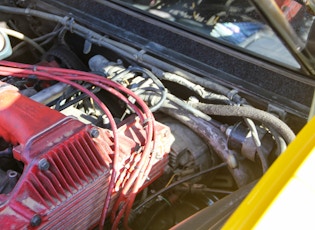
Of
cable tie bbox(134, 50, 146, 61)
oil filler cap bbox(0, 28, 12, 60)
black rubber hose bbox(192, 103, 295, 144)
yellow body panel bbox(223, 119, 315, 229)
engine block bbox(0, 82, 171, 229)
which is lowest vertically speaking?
engine block bbox(0, 82, 171, 229)

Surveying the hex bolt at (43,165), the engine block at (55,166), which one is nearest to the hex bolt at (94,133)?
the engine block at (55,166)

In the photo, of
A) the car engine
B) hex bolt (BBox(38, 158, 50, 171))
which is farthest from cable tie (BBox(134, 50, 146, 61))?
hex bolt (BBox(38, 158, 50, 171))

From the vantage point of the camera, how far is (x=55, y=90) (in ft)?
6.04

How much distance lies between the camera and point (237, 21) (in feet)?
6.04

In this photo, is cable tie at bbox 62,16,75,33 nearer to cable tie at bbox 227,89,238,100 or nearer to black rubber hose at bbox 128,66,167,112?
black rubber hose at bbox 128,66,167,112

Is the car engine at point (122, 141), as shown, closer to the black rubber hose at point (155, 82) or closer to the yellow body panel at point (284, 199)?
the black rubber hose at point (155, 82)

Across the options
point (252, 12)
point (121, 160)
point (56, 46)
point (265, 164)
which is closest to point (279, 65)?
point (252, 12)

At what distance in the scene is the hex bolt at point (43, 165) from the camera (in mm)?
1341

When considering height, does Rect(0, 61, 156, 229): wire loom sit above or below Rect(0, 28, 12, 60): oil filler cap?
below

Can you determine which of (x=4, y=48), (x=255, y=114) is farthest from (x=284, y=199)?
(x=4, y=48)

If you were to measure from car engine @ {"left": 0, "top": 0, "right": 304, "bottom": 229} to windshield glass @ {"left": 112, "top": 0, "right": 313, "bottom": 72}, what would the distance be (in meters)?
0.18

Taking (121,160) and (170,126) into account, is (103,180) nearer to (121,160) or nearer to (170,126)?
(121,160)

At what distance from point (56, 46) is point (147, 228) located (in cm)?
103

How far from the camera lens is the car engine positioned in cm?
138
